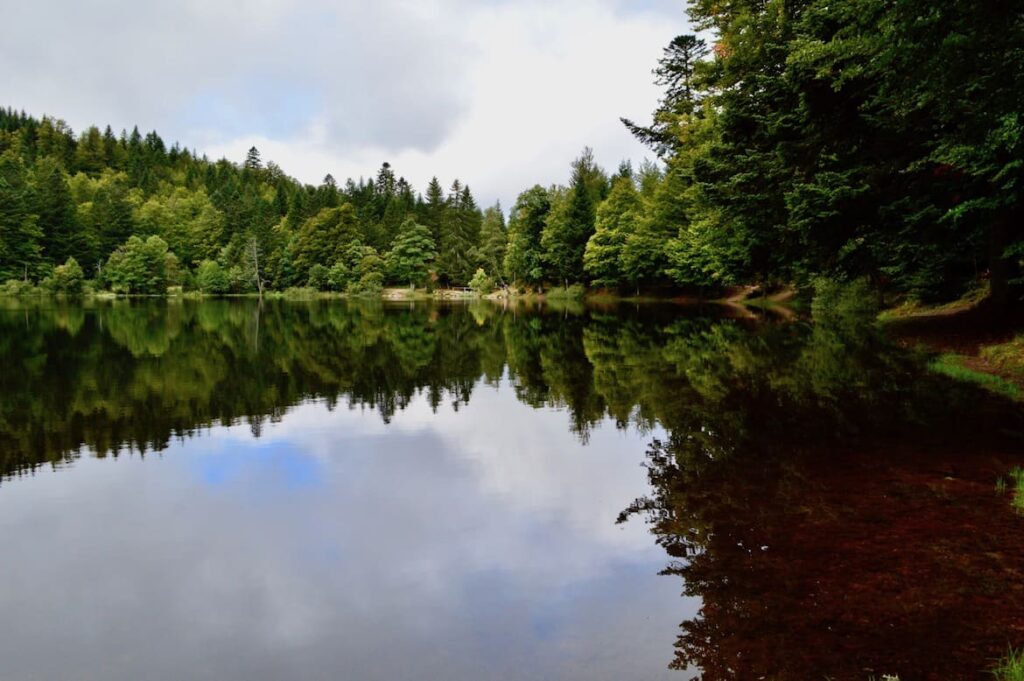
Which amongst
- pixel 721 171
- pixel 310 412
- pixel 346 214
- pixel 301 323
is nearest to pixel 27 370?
pixel 310 412

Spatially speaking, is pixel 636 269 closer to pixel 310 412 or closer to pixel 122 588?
pixel 310 412

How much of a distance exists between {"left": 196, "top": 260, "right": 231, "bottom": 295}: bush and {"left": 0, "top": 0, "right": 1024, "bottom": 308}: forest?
27cm

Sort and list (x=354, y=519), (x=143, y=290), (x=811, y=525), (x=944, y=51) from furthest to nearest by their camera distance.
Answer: (x=143, y=290)
(x=944, y=51)
(x=354, y=519)
(x=811, y=525)

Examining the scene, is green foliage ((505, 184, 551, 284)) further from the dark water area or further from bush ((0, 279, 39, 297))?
the dark water area

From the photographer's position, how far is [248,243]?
299 ft

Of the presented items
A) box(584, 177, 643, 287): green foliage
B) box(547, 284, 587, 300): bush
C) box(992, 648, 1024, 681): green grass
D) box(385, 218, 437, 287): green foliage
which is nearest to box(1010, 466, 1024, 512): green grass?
box(992, 648, 1024, 681): green grass

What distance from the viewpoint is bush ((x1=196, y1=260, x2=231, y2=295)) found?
292ft

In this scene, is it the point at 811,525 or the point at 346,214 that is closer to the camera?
the point at 811,525

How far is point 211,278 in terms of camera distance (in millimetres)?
89125

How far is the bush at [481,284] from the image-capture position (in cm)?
8731

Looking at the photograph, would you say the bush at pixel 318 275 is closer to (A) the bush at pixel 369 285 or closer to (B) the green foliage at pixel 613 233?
(A) the bush at pixel 369 285

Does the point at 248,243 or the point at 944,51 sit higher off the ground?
the point at 248,243

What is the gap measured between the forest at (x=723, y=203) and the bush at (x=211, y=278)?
266mm

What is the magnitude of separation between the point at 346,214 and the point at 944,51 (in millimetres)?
89941
